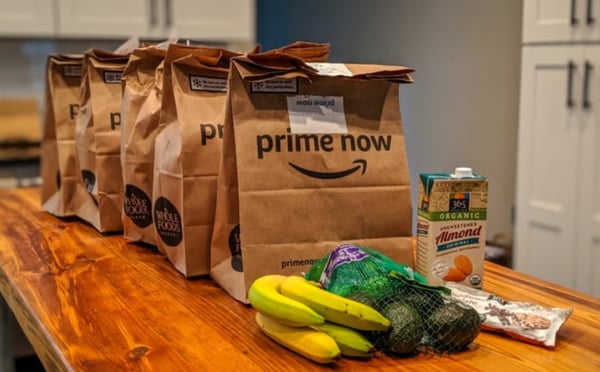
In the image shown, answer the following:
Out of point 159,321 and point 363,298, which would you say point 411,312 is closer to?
point 363,298

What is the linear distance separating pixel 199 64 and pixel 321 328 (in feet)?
1.74

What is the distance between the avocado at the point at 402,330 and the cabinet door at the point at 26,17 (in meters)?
2.61

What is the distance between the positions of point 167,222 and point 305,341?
0.46 m

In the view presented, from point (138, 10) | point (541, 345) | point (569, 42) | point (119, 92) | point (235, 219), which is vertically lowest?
point (541, 345)

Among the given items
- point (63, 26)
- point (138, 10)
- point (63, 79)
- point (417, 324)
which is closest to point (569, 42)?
point (63, 79)

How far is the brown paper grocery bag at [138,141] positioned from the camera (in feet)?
4.15

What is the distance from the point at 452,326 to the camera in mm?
787

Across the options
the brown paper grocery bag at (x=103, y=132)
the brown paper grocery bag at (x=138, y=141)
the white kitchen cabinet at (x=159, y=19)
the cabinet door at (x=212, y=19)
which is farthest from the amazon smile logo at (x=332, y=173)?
the cabinet door at (x=212, y=19)

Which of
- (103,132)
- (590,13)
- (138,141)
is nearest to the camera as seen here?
(138,141)

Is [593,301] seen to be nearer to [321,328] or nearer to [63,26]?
[321,328]

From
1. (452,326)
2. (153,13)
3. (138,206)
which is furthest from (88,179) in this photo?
(153,13)

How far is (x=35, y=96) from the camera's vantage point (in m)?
3.32

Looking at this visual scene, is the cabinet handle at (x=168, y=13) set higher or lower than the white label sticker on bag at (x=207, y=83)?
higher

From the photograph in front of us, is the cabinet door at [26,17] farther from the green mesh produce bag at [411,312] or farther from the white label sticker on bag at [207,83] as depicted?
the green mesh produce bag at [411,312]
